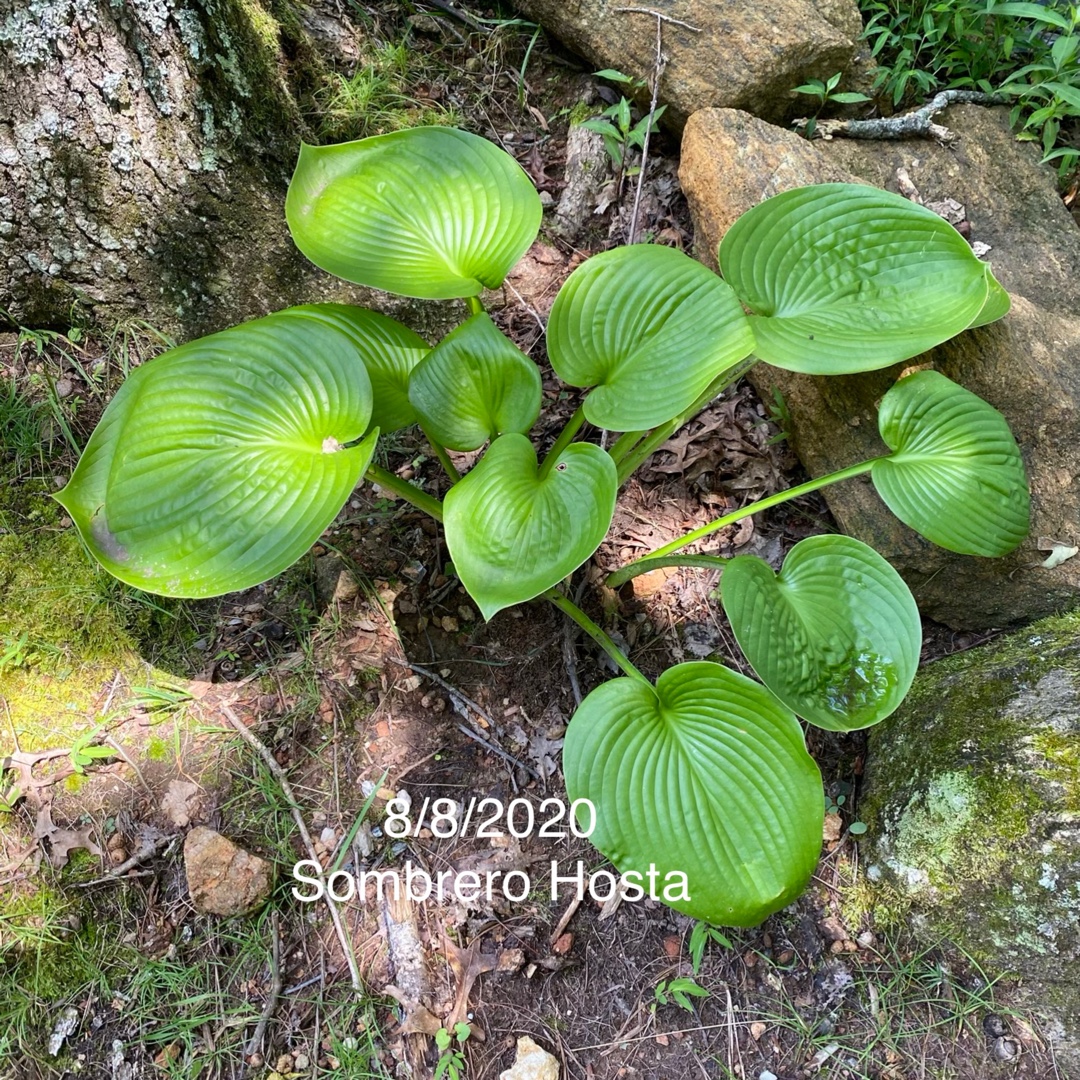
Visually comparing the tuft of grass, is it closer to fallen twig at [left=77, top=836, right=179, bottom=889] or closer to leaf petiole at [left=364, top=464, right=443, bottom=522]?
leaf petiole at [left=364, top=464, right=443, bottom=522]

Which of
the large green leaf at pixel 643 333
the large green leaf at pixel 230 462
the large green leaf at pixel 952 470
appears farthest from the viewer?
the large green leaf at pixel 952 470

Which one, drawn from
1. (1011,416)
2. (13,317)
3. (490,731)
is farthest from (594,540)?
(13,317)

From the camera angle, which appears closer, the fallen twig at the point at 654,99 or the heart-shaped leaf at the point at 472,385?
the heart-shaped leaf at the point at 472,385

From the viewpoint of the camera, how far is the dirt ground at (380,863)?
1.45 meters

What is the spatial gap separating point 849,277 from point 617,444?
0.60 m

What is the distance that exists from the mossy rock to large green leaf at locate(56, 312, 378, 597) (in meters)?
1.33

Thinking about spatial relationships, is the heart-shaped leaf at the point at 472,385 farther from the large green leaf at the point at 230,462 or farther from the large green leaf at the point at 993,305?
the large green leaf at the point at 993,305

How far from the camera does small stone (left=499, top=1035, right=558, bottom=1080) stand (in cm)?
141

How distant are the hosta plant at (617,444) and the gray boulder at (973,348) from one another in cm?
16

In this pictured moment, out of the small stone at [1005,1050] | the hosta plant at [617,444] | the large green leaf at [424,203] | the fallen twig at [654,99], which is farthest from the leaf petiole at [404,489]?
the small stone at [1005,1050]

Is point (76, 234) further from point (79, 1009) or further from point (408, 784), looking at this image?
point (79, 1009)

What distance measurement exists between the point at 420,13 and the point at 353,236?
125 cm

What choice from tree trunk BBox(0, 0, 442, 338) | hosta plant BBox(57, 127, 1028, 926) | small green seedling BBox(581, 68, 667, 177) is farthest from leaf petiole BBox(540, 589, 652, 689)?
small green seedling BBox(581, 68, 667, 177)

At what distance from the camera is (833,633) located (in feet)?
4.66
